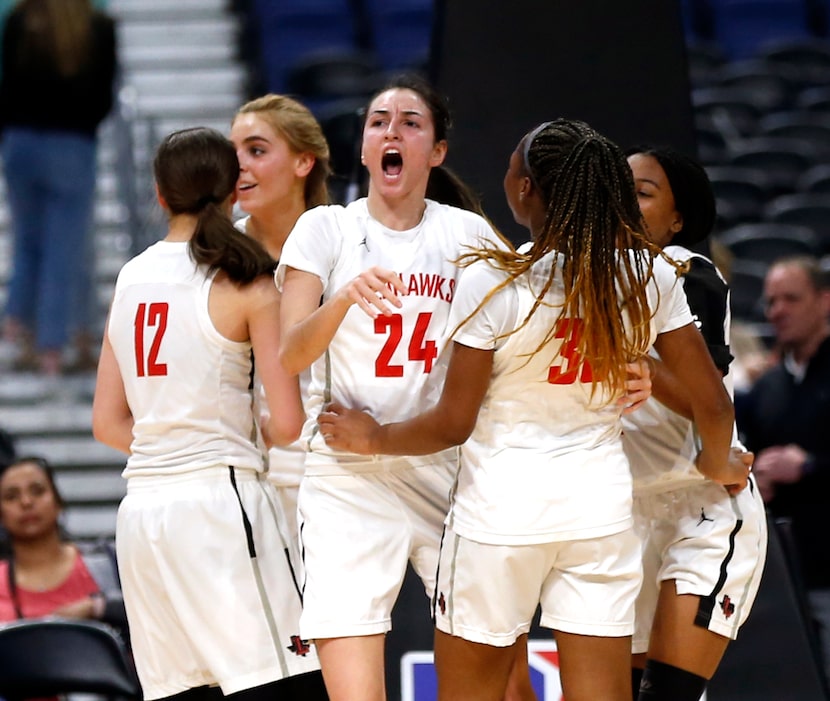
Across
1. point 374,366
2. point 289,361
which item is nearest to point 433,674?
point 374,366

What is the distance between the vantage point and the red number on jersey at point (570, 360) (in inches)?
126

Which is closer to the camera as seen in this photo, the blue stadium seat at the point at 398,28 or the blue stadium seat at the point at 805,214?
the blue stadium seat at the point at 805,214

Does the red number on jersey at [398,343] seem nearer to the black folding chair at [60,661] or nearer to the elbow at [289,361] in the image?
the elbow at [289,361]

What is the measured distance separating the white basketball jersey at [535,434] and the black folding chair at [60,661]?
2031 millimetres

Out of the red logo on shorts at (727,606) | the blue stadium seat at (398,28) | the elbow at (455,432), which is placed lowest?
the red logo on shorts at (727,606)

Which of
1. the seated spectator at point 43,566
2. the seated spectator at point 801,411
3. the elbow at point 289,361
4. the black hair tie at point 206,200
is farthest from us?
the seated spectator at point 801,411

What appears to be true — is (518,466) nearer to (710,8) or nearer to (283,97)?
(283,97)

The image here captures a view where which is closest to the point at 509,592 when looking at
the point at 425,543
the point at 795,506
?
the point at 425,543

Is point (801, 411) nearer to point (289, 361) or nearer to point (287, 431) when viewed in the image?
point (287, 431)

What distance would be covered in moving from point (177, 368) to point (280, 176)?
887 millimetres

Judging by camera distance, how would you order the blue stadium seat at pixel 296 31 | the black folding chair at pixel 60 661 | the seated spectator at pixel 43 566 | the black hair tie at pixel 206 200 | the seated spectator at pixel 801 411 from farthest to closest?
the blue stadium seat at pixel 296 31 < the seated spectator at pixel 801 411 < the seated spectator at pixel 43 566 < the black folding chair at pixel 60 661 < the black hair tie at pixel 206 200

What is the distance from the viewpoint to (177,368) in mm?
3580

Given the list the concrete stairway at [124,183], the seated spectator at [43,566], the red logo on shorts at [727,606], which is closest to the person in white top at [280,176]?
the red logo on shorts at [727,606]

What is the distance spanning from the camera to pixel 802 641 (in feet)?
15.0
